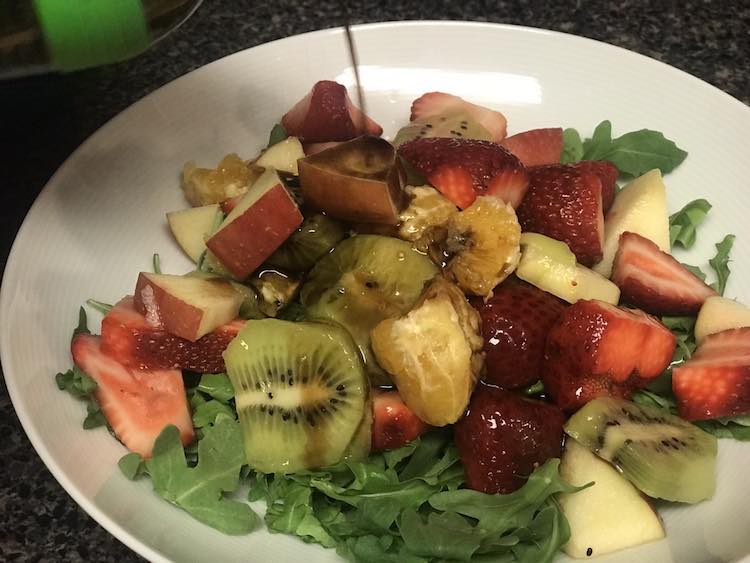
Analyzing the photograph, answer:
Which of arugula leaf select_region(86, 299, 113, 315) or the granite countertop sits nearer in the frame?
arugula leaf select_region(86, 299, 113, 315)

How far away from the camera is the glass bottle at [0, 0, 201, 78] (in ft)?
3.00

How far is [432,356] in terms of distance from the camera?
103cm

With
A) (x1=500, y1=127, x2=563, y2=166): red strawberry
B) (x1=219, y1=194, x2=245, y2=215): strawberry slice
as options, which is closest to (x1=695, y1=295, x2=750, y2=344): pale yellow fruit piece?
(x1=500, y1=127, x2=563, y2=166): red strawberry

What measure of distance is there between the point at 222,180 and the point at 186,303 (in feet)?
1.01

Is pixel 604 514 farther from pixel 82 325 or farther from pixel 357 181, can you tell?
pixel 82 325

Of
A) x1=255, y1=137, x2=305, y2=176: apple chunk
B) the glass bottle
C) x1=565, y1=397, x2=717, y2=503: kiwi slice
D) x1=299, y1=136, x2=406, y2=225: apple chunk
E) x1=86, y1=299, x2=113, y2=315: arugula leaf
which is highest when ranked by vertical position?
the glass bottle

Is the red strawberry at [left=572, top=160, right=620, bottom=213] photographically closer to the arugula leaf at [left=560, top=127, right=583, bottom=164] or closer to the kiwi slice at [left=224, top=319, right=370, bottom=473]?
the arugula leaf at [left=560, top=127, right=583, bottom=164]

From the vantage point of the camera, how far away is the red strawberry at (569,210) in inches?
49.8

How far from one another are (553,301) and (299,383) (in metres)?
0.38

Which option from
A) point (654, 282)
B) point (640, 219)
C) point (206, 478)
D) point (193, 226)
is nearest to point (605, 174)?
point (640, 219)

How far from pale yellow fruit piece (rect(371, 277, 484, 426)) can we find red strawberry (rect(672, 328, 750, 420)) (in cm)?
29

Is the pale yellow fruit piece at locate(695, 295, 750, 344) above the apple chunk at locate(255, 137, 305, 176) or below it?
below

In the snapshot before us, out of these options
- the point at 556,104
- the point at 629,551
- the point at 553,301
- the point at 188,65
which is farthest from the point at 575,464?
the point at 188,65

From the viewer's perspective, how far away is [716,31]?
1.82 m
